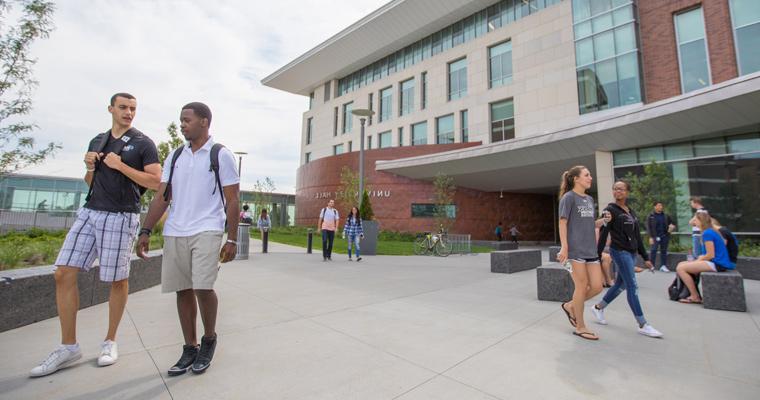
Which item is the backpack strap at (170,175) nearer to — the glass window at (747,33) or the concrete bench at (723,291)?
the concrete bench at (723,291)

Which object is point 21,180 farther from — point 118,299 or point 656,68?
point 656,68

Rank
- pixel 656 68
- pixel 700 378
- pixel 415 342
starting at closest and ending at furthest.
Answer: pixel 700 378 < pixel 415 342 < pixel 656 68

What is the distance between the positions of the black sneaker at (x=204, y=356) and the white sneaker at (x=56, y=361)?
97 centimetres

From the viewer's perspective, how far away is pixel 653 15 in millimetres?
18453

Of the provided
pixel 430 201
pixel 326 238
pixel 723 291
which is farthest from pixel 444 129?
pixel 723 291

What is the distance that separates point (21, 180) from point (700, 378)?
159 ft

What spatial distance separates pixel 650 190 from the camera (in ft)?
43.1

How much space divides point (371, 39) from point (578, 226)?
109 feet

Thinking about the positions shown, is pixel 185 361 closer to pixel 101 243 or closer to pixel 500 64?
pixel 101 243

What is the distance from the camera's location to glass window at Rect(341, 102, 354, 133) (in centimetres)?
3756

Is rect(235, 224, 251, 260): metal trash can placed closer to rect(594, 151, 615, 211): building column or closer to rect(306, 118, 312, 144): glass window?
rect(594, 151, 615, 211): building column

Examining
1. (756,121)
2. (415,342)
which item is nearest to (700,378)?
(415,342)

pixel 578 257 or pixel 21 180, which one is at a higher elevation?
pixel 21 180

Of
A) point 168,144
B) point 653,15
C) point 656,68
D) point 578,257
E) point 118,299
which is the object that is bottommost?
point 118,299
